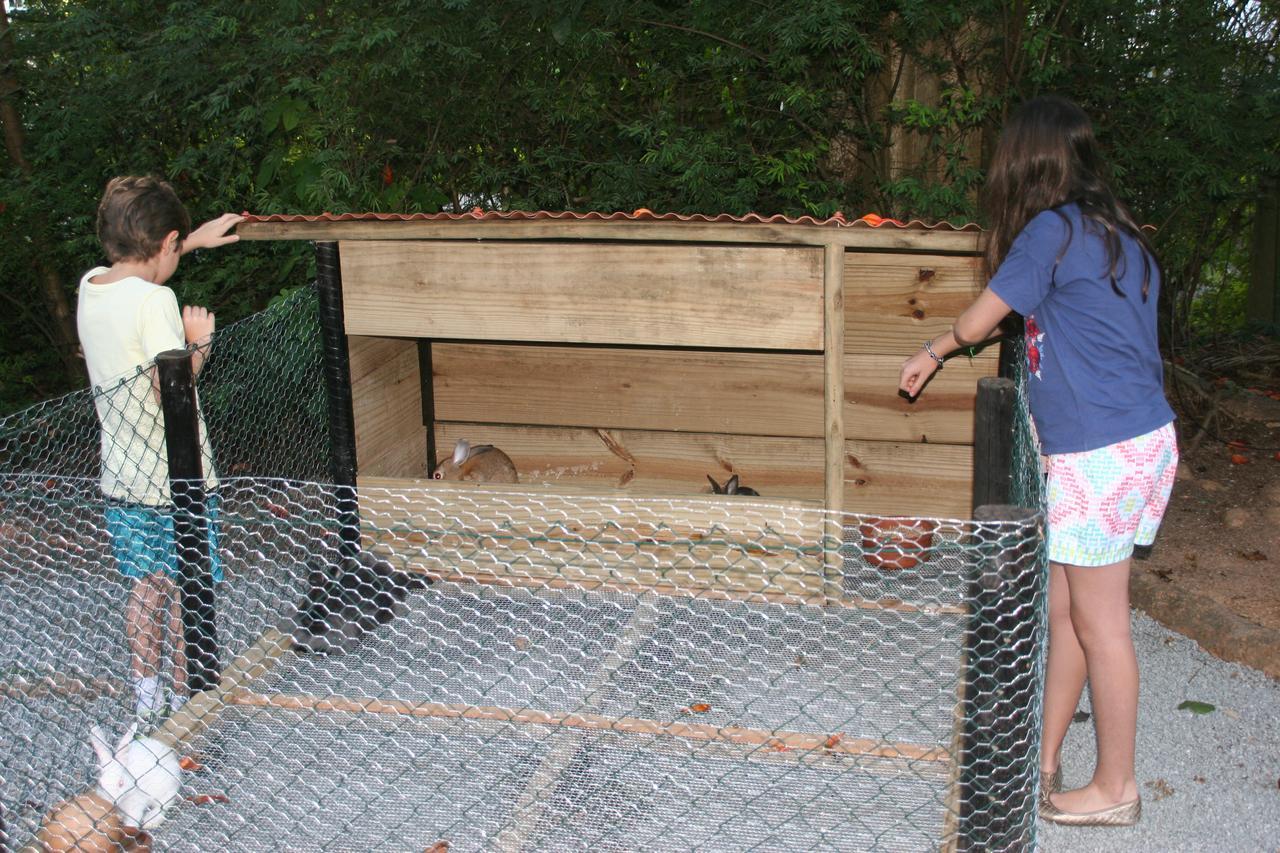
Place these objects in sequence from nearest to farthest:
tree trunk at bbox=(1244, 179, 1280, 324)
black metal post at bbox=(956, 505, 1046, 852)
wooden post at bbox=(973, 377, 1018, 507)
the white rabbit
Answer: black metal post at bbox=(956, 505, 1046, 852), wooden post at bbox=(973, 377, 1018, 507), the white rabbit, tree trunk at bbox=(1244, 179, 1280, 324)

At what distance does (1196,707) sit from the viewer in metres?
2.87

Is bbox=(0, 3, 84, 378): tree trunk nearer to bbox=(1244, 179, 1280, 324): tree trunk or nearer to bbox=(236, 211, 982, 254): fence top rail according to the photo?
bbox=(236, 211, 982, 254): fence top rail

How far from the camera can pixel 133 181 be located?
2.87 m

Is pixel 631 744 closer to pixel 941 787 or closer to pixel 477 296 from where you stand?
pixel 941 787

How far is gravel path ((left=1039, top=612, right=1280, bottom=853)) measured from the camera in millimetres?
2330

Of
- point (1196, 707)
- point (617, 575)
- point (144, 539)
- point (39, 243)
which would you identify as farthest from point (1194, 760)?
point (39, 243)

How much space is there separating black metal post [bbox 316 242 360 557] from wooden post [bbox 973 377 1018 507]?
1963 mm

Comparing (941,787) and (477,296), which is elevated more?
(477,296)

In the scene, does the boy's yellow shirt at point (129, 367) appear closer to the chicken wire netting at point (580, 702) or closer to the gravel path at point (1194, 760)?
the chicken wire netting at point (580, 702)

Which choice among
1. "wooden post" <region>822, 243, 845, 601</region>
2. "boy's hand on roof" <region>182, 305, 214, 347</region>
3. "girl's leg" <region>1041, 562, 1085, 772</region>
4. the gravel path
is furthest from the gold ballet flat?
"boy's hand on roof" <region>182, 305, 214, 347</region>

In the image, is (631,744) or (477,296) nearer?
(631,744)

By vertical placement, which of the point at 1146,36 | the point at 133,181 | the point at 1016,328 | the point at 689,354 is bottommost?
the point at 689,354

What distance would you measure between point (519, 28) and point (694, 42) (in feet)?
2.37

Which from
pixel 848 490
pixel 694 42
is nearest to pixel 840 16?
pixel 694 42
